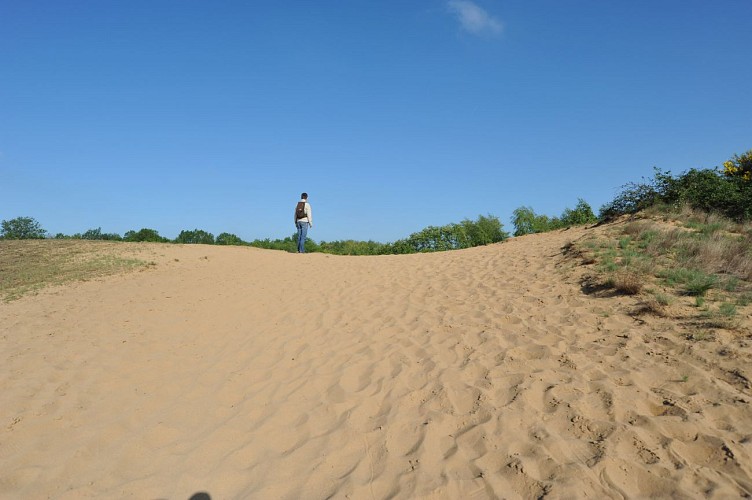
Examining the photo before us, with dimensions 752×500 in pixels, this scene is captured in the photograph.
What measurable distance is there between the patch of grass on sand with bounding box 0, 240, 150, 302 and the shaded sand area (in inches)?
141

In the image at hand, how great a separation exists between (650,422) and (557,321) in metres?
2.27

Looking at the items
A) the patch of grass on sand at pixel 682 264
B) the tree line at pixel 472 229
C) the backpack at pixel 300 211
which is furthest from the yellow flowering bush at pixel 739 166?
the backpack at pixel 300 211

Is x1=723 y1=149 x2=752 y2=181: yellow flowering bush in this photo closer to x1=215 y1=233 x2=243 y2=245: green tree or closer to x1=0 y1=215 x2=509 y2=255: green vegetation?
x1=0 y1=215 x2=509 y2=255: green vegetation

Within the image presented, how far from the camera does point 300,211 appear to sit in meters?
14.0

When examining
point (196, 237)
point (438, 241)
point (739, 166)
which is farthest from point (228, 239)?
point (739, 166)

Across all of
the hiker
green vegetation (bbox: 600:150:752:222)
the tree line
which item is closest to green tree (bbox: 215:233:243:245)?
the tree line

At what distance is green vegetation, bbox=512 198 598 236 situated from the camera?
1686cm

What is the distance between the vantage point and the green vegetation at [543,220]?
16.9 m

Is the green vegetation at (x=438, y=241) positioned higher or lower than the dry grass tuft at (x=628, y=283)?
higher

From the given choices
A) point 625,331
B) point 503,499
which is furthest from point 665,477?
point 625,331

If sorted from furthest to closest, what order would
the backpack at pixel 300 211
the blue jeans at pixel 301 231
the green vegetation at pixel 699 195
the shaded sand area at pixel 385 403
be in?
1. the blue jeans at pixel 301 231
2. the backpack at pixel 300 211
3. the green vegetation at pixel 699 195
4. the shaded sand area at pixel 385 403

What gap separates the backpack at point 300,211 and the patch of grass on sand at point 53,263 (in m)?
4.78

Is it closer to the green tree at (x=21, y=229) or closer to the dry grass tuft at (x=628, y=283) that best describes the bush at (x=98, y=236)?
the green tree at (x=21, y=229)

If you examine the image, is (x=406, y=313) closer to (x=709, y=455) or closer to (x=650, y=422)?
(x=650, y=422)
